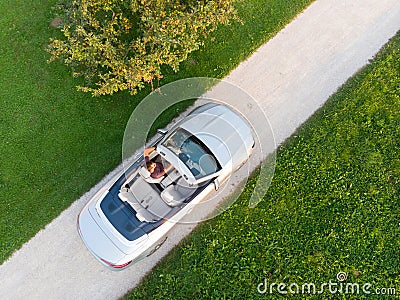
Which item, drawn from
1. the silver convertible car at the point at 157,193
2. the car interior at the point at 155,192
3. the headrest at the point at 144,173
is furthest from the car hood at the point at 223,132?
the headrest at the point at 144,173

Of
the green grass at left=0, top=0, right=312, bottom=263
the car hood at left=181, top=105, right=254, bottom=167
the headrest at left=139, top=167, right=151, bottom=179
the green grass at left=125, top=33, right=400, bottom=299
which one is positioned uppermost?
the green grass at left=0, top=0, right=312, bottom=263

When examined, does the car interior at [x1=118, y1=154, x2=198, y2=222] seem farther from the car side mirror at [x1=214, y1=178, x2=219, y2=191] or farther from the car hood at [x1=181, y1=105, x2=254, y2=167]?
the car hood at [x1=181, y1=105, x2=254, y2=167]

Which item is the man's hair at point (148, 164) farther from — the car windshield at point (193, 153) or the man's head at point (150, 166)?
the car windshield at point (193, 153)

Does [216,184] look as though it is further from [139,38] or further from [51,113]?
[51,113]

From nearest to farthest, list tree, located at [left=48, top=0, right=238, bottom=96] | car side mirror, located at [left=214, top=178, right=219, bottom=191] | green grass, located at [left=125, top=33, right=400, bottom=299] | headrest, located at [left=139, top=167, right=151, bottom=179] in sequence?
tree, located at [left=48, top=0, right=238, bottom=96], headrest, located at [left=139, top=167, right=151, bottom=179], car side mirror, located at [left=214, top=178, right=219, bottom=191], green grass, located at [left=125, top=33, right=400, bottom=299]

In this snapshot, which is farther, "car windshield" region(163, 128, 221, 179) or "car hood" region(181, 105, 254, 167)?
"car hood" region(181, 105, 254, 167)

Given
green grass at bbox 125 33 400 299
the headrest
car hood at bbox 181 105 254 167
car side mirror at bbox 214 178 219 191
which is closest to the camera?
the headrest

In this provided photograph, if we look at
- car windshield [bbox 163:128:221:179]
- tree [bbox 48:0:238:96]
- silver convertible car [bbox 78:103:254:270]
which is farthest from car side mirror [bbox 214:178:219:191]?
tree [bbox 48:0:238:96]
